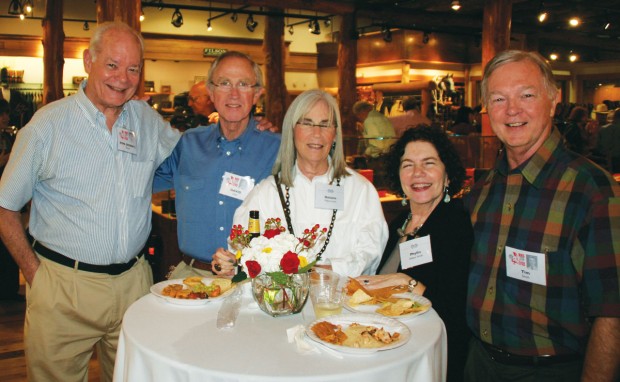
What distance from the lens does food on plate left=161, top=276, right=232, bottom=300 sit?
7.09 ft

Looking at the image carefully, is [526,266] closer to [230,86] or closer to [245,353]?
[245,353]

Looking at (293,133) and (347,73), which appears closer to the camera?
(293,133)

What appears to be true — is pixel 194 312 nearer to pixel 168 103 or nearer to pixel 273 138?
pixel 273 138

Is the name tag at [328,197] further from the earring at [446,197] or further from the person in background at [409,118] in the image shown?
the person in background at [409,118]

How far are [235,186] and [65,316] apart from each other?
99 centimetres

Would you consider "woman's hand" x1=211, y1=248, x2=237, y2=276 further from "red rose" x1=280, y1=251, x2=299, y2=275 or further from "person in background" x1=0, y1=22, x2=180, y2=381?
"person in background" x1=0, y1=22, x2=180, y2=381

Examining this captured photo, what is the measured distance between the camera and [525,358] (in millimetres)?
2057

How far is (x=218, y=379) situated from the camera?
1.56 meters

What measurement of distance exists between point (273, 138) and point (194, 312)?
1.27 meters

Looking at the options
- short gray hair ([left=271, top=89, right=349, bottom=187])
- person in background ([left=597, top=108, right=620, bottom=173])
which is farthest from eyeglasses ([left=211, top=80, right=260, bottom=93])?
person in background ([left=597, top=108, right=620, bottom=173])

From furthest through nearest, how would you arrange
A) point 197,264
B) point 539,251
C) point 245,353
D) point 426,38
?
point 426,38
point 197,264
point 539,251
point 245,353

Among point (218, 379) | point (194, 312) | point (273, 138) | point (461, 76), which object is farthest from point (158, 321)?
point (461, 76)

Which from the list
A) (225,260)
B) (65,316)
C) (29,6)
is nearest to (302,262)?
(225,260)

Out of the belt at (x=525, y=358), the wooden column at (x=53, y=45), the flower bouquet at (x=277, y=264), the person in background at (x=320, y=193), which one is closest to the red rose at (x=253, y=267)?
the flower bouquet at (x=277, y=264)
